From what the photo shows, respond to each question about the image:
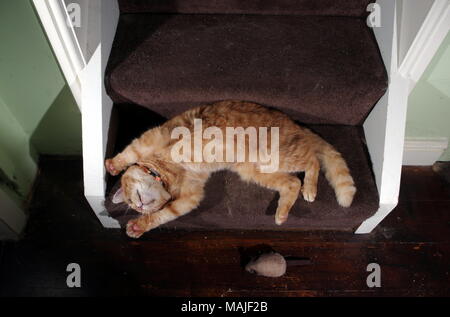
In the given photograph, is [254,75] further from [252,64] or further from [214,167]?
[214,167]

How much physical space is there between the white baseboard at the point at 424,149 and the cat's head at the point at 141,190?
1.14 metres

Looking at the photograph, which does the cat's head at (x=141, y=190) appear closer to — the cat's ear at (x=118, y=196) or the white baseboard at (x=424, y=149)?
the cat's ear at (x=118, y=196)

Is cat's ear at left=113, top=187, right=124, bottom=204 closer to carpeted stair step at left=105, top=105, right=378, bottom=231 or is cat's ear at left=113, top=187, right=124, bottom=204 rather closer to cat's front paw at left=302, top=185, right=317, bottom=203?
carpeted stair step at left=105, top=105, right=378, bottom=231

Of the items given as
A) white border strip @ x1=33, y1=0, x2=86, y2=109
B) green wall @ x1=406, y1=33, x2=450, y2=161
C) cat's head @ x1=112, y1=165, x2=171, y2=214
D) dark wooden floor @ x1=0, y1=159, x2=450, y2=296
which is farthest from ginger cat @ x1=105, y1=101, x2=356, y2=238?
green wall @ x1=406, y1=33, x2=450, y2=161

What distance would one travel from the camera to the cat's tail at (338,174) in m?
1.60

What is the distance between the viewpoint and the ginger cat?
5.26ft

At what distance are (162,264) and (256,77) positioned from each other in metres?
0.84

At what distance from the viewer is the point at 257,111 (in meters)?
1.63

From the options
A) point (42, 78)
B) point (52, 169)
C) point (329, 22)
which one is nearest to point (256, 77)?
point (329, 22)

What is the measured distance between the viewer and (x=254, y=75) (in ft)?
5.35

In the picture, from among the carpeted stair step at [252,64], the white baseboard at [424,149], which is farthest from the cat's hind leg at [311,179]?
the white baseboard at [424,149]

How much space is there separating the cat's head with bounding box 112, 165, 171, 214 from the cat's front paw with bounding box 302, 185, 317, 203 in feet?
1.73

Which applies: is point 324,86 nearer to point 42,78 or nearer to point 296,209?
point 296,209

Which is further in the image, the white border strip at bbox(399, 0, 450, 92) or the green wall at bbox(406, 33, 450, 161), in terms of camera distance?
the green wall at bbox(406, 33, 450, 161)
